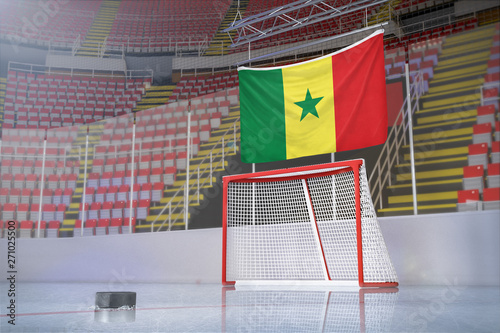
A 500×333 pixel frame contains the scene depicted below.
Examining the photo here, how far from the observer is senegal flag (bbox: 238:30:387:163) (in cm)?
428

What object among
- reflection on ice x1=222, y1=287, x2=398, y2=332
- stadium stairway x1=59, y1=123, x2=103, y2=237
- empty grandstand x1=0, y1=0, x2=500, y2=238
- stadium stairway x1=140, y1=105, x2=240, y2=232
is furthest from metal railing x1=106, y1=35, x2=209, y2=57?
reflection on ice x1=222, y1=287, x2=398, y2=332

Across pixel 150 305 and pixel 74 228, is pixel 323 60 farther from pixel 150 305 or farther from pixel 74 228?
pixel 74 228

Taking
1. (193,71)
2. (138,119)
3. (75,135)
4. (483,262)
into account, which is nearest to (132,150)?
(138,119)

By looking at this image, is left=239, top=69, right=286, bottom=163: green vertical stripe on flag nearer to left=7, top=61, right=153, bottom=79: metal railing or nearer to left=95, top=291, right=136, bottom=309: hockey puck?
left=95, top=291, right=136, bottom=309: hockey puck

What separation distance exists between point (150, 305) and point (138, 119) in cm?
344

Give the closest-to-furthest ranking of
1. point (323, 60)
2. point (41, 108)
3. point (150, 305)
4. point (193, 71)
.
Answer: point (150, 305), point (323, 60), point (41, 108), point (193, 71)

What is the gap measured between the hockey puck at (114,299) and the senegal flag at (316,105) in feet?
8.73

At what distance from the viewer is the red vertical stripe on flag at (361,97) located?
421 cm

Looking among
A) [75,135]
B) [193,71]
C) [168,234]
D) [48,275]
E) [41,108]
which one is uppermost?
[193,71]

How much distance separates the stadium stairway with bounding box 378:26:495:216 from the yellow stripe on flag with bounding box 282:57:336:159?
88cm

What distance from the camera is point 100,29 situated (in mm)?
15039

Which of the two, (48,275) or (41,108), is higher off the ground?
(41,108)

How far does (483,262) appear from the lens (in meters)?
3.95

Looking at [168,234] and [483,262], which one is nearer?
[483,262]
